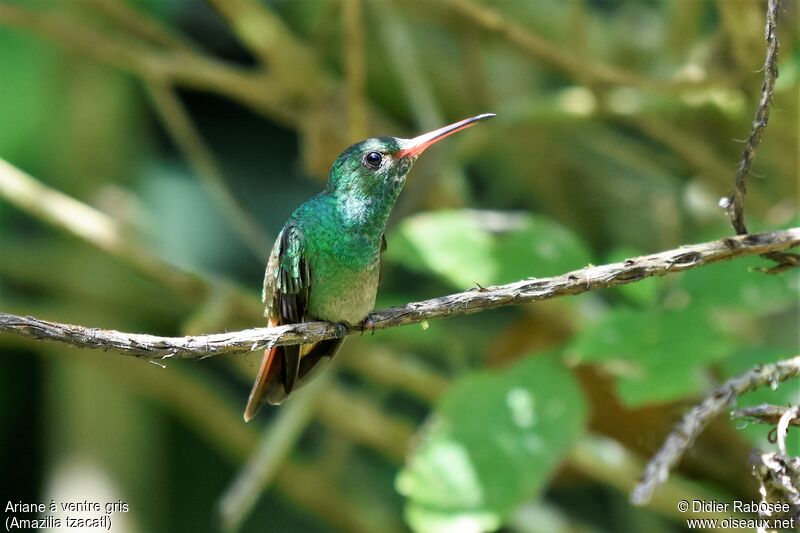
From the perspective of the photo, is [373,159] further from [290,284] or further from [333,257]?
[290,284]

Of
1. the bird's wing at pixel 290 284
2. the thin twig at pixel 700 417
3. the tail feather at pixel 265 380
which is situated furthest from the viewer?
the bird's wing at pixel 290 284

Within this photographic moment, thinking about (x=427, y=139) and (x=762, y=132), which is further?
(x=427, y=139)

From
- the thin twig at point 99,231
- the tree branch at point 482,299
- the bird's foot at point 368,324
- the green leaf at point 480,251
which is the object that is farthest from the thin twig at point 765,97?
the thin twig at point 99,231

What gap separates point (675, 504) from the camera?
350 centimetres

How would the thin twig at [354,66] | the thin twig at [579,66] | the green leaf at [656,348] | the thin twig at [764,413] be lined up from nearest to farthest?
the thin twig at [764,413] → the green leaf at [656,348] → the thin twig at [354,66] → the thin twig at [579,66]

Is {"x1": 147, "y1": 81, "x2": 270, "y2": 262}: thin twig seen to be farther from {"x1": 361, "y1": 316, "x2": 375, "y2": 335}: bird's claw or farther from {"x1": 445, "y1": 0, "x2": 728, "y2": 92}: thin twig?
{"x1": 361, "y1": 316, "x2": 375, "y2": 335}: bird's claw

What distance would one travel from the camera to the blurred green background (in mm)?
3098

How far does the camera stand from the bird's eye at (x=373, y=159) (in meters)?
2.65

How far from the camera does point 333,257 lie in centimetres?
257

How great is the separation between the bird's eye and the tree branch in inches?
30.8

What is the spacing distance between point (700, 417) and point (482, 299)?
1.78 ft

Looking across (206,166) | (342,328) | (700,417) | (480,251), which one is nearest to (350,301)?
(342,328)

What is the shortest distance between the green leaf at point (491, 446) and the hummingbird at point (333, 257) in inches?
22.8

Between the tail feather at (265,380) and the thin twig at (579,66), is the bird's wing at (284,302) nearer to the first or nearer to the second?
the tail feather at (265,380)
